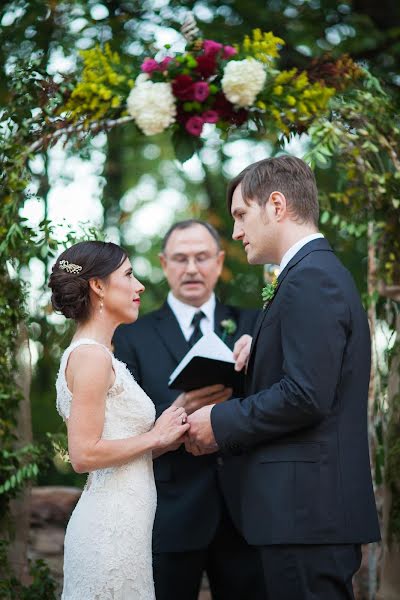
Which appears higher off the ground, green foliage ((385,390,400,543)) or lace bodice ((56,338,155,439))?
lace bodice ((56,338,155,439))

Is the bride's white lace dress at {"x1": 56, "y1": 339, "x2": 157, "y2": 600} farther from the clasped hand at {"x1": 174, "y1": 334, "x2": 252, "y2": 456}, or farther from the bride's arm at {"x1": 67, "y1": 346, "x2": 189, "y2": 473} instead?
the clasped hand at {"x1": 174, "y1": 334, "x2": 252, "y2": 456}

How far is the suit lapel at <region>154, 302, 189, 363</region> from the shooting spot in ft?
14.1

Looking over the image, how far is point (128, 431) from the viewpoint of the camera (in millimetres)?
3201

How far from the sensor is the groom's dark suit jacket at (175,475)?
3832 millimetres

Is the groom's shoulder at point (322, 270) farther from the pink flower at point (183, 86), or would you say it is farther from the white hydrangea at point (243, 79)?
the pink flower at point (183, 86)

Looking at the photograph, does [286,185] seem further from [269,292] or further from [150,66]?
[150,66]

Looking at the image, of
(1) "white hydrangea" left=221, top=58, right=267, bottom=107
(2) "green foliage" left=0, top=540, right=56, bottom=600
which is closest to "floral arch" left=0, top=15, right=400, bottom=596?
(1) "white hydrangea" left=221, top=58, right=267, bottom=107

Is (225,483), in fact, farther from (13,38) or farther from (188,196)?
(188,196)

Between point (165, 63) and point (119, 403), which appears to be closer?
point (119, 403)

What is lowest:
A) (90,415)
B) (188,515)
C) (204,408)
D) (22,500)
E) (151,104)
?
(22,500)

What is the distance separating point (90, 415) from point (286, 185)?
115 centimetres

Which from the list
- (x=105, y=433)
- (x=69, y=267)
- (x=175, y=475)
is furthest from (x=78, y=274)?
(x=175, y=475)

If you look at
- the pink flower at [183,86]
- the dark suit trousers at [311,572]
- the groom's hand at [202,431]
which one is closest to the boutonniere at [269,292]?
the groom's hand at [202,431]

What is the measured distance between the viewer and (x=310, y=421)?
2779 mm
